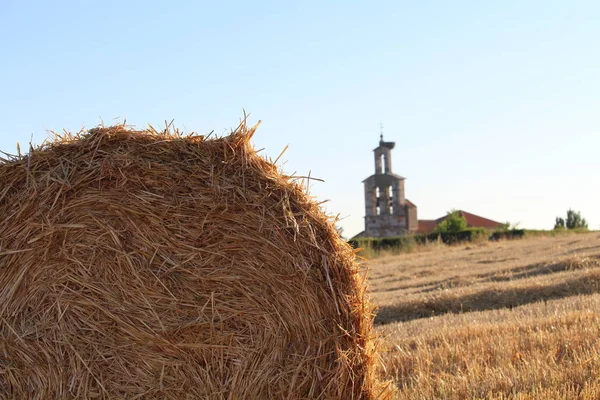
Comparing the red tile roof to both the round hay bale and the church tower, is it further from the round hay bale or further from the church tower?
the round hay bale

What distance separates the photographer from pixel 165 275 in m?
3.76

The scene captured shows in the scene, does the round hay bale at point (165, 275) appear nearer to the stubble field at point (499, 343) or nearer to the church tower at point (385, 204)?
the stubble field at point (499, 343)

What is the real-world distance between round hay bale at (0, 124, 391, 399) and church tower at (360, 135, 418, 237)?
43752mm

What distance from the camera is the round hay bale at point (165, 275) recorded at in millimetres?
3688

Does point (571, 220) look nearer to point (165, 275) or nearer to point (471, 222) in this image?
point (471, 222)

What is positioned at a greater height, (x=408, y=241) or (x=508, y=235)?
(x=508, y=235)

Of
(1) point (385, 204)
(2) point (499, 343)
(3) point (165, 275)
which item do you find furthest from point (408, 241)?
(3) point (165, 275)

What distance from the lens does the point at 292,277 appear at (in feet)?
12.3

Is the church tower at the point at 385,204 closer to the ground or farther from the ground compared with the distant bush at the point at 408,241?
farther from the ground

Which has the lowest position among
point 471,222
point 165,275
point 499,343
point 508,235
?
point 499,343

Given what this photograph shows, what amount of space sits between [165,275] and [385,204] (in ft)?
147

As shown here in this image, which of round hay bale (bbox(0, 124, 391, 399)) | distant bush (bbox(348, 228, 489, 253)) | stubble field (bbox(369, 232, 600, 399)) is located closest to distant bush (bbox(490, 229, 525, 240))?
distant bush (bbox(348, 228, 489, 253))

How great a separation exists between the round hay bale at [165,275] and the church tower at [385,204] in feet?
144

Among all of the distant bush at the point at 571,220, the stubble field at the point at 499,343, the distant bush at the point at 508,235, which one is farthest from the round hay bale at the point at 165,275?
the distant bush at the point at 571,220
